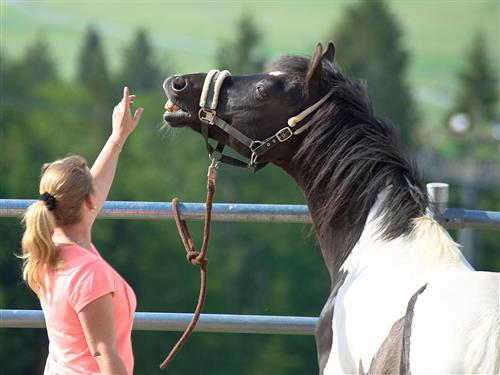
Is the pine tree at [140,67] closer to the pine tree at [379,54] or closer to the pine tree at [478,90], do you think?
the pine tree at [379,54]

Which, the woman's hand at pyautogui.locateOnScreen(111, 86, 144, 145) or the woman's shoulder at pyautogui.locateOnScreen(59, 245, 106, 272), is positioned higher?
the woman's hand at pyautogui.locateOnScreen(111, 86, 144, 145)

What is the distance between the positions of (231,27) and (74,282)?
114 m

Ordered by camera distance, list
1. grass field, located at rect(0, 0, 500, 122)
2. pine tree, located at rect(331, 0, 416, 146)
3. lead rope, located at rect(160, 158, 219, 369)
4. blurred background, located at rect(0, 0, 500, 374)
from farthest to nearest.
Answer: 1. grass field, located at rect(0, 0, 500, 122)
2. pine tree, located at rect(331, 0, 416, 146)
3. blurred background, located at rect(0, 0, 500, 374)
4. lead rope, located at rect(160, 158, 219, 369)

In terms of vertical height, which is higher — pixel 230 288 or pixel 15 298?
pixel 15 298

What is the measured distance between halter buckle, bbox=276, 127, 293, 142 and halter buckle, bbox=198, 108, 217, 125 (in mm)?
337

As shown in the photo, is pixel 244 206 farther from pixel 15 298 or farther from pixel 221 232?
pixel 221 232

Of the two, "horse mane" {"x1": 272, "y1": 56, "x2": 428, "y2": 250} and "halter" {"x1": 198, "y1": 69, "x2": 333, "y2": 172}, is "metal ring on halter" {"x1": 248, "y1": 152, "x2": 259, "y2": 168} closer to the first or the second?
"halter" {"x1": 198, "y1": 69, "x2": 333, "y2": 172}

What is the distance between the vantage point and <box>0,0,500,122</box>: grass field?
117 metres

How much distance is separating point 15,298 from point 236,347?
81.5 ft

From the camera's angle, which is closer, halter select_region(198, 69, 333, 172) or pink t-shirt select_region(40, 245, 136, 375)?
pink t-shirt select_region(40, 245, 136, 375)

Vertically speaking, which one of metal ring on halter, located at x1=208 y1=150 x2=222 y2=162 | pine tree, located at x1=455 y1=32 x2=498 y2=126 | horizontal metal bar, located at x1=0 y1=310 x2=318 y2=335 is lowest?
pine tree, located at x1=455 y1=32 x2=498 y2=126

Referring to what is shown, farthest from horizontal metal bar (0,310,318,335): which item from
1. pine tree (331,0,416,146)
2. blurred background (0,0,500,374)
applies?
pine tree (331,0,416,146)

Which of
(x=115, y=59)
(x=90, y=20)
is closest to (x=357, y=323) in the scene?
(x=115, y=59)

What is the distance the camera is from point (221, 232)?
Answer: 3162 inches
